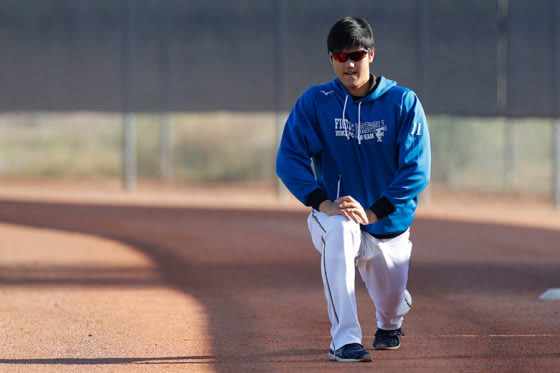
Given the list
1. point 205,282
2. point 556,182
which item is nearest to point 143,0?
point 556,182

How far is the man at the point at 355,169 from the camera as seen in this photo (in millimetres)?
4297

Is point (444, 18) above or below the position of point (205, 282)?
above

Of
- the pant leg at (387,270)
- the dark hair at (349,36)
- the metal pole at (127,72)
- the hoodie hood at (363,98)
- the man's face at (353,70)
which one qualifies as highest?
the metal pole at (127,72)

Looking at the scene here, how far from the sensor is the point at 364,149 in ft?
14.6

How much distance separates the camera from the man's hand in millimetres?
4273

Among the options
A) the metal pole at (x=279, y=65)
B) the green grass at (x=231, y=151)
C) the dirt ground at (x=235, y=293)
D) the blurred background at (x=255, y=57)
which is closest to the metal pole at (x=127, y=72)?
the blurred background at (x=255, y=57)

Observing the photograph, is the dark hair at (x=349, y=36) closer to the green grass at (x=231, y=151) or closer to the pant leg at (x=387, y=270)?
the pant leg at (x=387, y=270)

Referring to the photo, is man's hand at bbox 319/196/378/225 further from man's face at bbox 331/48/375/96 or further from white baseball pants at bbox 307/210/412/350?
man's face at bbox 331/48/375/96

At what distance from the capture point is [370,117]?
4449 millimetres

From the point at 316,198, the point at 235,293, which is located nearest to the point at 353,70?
the point at 316,198

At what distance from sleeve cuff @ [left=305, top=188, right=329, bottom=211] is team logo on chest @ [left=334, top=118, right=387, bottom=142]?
306 mm

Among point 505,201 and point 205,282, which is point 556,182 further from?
point 205,282

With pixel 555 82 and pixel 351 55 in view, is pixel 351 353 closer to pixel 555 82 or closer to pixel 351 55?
pixel 351 55

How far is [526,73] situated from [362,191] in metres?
12.0
